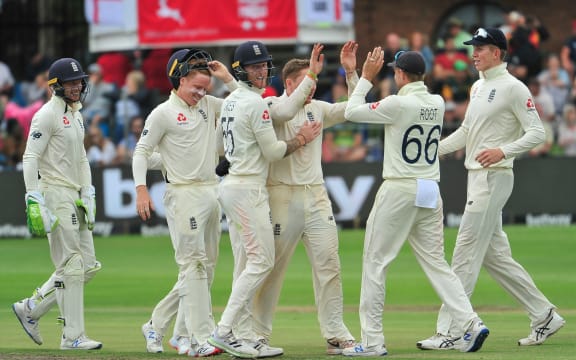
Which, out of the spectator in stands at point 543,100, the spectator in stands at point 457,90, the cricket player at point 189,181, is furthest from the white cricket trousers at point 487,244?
the spectator in stands at point 457,90

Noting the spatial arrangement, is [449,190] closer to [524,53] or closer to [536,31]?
[524,53]

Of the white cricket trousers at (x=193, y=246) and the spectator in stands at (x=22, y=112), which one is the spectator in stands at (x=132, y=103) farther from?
the white cricket trousers at (x=193, y=246)

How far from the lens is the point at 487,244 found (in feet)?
39.6

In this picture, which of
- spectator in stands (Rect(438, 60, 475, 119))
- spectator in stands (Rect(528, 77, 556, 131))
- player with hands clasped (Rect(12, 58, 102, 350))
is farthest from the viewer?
spectator in stands (Rect(438, 60, 475, 119))

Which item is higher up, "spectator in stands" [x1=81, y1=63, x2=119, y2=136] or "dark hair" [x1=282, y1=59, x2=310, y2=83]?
"dark hair" [x1=282, y1=59, x2=310, y2=83]

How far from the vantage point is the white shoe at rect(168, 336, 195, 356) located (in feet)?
38.7

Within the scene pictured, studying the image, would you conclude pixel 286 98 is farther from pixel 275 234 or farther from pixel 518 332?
pixel 518 332

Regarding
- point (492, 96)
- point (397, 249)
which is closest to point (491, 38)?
point (492, 96)

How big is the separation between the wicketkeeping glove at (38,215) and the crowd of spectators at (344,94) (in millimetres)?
12594

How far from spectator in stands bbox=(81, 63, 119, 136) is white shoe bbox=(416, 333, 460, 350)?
14.9 metres

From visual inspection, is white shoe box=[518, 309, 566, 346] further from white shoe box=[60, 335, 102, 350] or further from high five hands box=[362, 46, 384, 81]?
white shoe box=[60, 335, 102, 350]

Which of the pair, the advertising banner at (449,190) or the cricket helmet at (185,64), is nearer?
the cricket helmet at (185,64)

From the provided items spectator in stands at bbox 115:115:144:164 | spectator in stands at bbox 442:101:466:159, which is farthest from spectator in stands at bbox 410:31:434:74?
spectator in stands at bbox 115:115:144:164

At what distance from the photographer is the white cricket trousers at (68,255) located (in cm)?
1216
